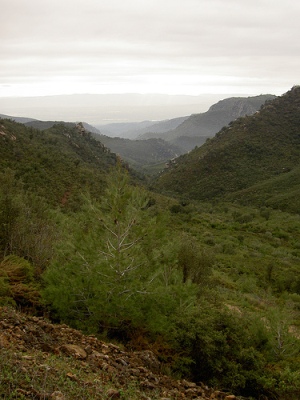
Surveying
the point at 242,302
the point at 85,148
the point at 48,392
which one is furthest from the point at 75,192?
the point at 85,148

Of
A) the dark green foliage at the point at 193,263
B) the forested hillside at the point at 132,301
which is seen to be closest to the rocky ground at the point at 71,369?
the forested hillside at the point at 132,301

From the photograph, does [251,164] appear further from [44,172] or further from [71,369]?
[71,369]

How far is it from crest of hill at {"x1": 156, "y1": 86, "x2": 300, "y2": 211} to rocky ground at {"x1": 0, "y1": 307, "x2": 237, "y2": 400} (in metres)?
49.5

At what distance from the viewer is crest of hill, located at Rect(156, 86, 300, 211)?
58.7m

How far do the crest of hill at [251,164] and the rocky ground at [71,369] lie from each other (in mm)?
49532

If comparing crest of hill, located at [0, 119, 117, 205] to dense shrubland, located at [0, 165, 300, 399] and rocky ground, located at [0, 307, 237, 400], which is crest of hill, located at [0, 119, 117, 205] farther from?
rocky ground, located at [0, 307, 237, 400]

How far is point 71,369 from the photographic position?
192 inches

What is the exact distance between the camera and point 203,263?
13.5m

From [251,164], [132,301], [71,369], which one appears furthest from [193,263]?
[251,164]

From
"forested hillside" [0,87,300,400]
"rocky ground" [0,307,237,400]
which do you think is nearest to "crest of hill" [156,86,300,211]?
"forested hillside" [0,87,300,400]

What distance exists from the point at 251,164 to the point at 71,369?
66.6m

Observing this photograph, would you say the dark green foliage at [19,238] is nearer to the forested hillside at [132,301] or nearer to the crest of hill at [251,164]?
the forested hillside at [132,301]

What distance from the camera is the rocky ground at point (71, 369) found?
4016 mm

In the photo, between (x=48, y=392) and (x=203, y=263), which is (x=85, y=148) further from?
(x=48, y=392)
